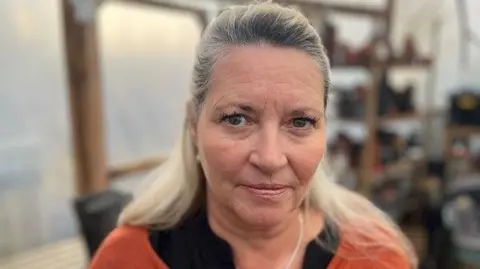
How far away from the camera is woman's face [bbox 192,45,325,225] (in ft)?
2.36

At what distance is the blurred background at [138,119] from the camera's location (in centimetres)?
163

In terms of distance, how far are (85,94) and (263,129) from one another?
98 cm

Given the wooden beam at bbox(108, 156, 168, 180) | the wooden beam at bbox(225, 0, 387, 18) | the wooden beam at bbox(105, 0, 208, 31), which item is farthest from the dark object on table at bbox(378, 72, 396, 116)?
the wooden beam at bbox(108, 156, 168, 180)

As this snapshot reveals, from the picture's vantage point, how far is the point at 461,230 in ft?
7.86

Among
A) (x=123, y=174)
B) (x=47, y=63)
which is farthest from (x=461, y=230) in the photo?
(x=47, y=63)

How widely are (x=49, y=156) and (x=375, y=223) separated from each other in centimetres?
148

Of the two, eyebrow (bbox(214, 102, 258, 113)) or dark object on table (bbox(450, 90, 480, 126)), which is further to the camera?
dark object on table (bbox(450, 90, 480, 126))

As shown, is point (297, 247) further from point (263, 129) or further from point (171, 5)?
point (171, 5)

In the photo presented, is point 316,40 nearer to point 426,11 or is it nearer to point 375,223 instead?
point 375,223

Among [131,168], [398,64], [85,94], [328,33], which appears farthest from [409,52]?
[85,94]

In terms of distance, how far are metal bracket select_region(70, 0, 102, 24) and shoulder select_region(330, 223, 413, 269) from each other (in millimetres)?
958

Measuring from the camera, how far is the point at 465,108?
2.97 m

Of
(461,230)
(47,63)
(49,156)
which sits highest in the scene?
(47,63)

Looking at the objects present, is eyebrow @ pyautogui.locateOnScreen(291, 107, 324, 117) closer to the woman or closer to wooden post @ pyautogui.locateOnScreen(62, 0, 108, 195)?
the woman
